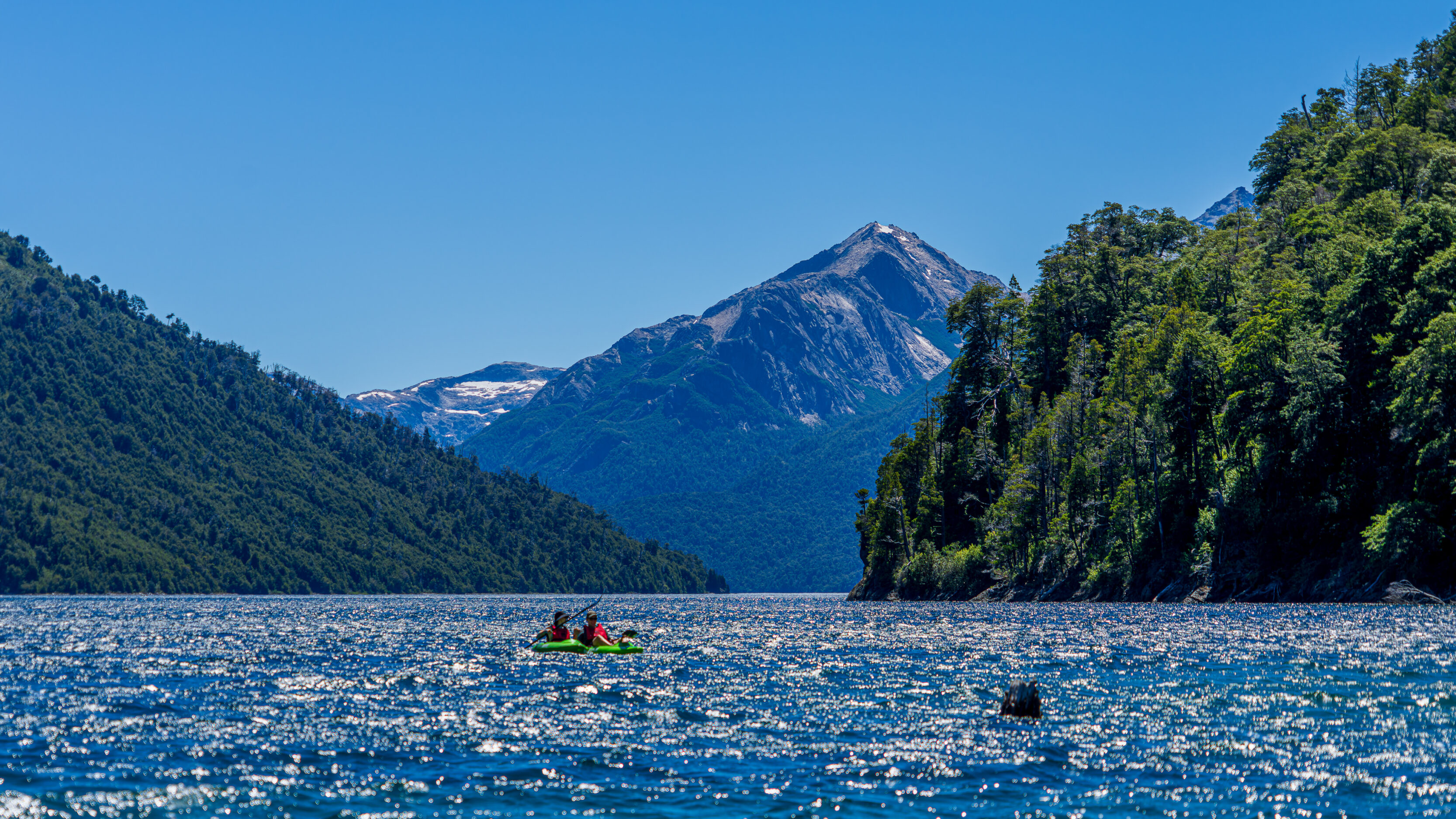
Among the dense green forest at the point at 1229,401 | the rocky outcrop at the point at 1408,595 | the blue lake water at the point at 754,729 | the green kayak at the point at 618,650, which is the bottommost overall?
the green kayak at the point at 618,650

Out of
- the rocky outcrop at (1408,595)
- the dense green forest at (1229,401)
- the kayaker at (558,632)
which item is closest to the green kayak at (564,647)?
the kayaker at (558,632)

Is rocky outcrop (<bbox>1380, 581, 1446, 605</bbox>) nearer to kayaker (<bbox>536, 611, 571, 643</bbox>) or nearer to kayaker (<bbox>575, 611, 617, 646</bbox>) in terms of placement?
kayaker (<bbox>575, 611, 617, 646</bbox>)

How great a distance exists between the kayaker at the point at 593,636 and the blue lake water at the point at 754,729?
0.96 m

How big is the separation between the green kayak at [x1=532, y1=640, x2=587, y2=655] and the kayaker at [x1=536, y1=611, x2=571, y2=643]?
27 cm

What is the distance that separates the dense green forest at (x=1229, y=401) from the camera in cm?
7962

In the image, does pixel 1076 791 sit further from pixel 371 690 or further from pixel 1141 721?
pixel 371 690

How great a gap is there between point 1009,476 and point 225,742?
107 meters

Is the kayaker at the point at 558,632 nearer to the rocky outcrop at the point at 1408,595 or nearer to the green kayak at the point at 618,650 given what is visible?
the green kayak at the point at 618,650

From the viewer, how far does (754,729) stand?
88.8 feet

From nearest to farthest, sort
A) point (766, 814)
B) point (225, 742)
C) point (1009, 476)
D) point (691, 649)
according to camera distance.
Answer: point (766, 814) → point (225, 742) → point (691, 649) → point (1009, 476)

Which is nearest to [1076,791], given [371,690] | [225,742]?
[225,742]

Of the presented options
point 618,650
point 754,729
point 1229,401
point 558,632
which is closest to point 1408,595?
point 1229,401

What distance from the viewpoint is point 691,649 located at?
54.6m

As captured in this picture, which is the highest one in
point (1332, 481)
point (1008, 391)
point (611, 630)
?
point (1008, 391)
